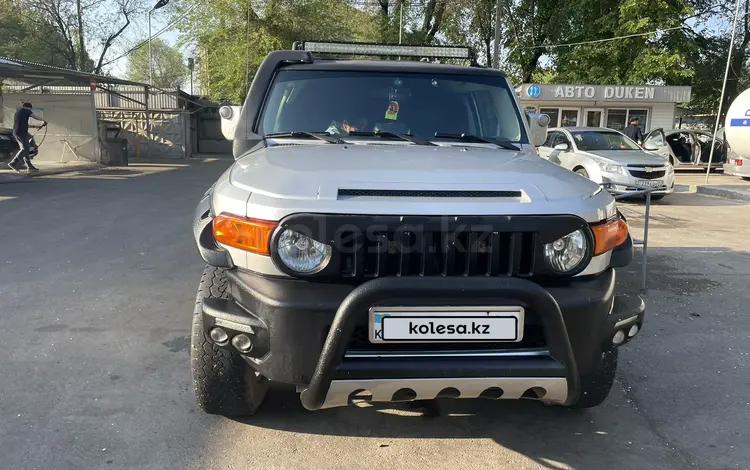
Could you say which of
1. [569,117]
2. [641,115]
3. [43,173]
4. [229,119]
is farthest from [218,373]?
A: [641,115]

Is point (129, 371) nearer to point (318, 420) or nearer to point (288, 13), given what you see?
point (318, 420)

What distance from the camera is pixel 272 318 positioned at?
7.32ft

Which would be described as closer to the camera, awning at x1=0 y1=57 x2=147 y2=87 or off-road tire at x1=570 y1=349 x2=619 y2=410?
off-road tire at x1=570 y1=349 x2=619 y2=410

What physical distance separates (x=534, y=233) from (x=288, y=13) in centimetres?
2207

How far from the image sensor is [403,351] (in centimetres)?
229

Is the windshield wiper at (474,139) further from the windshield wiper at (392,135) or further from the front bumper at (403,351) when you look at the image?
the front bumper at (403,351)

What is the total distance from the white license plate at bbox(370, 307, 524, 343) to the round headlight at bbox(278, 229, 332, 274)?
0.29m

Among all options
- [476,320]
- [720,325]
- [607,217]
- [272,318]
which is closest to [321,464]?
[272,318]

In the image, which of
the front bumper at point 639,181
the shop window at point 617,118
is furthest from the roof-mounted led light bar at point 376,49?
A: the shop window at point 617,118

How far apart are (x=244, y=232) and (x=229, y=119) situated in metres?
1.69

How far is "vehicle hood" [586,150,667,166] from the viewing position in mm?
11586

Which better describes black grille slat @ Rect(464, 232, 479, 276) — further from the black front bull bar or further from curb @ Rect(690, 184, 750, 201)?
curb @ Rect(690, 184, 750, 201)

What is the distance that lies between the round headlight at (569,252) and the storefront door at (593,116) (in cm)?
2128

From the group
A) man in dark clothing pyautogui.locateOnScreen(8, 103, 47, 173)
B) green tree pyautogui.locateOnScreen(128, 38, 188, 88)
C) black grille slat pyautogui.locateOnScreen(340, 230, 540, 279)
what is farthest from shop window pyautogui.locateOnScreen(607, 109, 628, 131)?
green tree pyautogui.locateOnScreen(128, 38, 188, 88)
